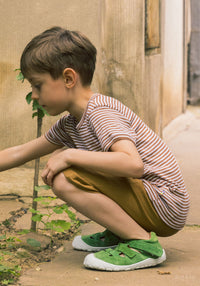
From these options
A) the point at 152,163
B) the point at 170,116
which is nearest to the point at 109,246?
the point at 152,163

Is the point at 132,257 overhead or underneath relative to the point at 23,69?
underneath

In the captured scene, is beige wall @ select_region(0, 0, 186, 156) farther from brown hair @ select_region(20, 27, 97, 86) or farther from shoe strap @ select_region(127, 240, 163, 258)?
shoe strap @ select_region(127, 240, 163, 258)

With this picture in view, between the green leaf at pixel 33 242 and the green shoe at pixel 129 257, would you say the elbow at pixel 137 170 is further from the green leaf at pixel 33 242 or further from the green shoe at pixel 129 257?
the green leaf at pixel 33 242

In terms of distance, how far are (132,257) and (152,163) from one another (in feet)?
1.31

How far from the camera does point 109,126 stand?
218 centimetres

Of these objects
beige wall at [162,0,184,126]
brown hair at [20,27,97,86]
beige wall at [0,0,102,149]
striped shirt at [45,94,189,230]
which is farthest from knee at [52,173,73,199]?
beige wall at [162,0,184,126]

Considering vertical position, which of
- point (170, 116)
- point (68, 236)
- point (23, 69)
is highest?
point (23, 69)

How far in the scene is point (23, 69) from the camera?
232 cm

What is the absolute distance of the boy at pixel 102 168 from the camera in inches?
88.1

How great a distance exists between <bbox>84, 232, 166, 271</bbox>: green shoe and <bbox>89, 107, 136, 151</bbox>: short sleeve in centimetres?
43

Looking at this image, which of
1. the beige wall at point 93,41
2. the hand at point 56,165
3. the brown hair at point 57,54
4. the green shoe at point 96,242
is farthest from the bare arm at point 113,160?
the beige wall at point 93,41

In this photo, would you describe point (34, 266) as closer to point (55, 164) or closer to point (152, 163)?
point (55, 164)

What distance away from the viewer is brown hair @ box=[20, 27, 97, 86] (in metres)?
2.27

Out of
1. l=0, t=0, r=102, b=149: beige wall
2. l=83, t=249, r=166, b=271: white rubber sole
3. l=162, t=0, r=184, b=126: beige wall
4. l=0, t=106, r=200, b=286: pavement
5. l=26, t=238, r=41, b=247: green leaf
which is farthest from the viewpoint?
l=162, t=0, r=184, b=126: beige wall
